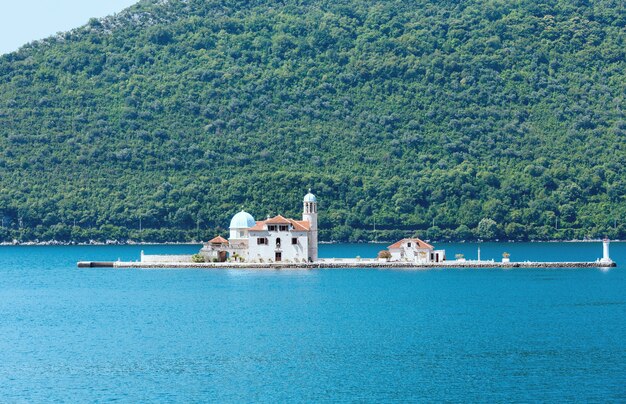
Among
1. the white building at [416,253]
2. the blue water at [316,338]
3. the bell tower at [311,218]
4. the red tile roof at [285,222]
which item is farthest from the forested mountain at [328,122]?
the blue water at [316,338]

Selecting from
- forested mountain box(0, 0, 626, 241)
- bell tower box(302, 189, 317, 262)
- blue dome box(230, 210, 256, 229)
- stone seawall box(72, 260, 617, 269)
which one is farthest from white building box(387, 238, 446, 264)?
forested mountain box(0, 0, 626, 241)

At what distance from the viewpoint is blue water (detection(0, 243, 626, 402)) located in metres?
48.2

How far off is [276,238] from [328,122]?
73.0m

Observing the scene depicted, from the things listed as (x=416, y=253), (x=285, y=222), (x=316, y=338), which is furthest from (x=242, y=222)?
(x=316, y=338)

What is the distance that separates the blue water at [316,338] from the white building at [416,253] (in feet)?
23.6

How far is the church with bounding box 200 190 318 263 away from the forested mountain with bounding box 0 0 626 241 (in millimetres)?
49554

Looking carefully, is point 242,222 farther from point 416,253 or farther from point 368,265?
point 416,253

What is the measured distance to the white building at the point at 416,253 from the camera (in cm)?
10400

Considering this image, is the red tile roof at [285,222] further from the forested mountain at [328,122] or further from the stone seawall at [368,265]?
the forested mountain at [328,122]

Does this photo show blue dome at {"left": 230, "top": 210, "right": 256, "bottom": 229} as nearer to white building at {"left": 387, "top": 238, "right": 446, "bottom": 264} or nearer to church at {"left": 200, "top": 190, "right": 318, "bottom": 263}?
church at {"left": 200, "top": 190, "right": 318, "bottom": 263}

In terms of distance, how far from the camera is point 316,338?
6003 centimetres

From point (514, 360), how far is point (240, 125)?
→ 12076 cm

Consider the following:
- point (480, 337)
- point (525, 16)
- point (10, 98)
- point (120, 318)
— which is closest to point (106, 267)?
point (120, 318)

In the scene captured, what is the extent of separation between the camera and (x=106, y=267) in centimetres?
10994
